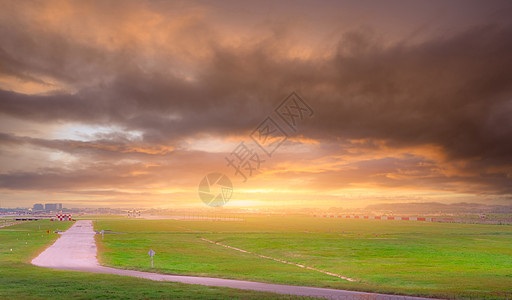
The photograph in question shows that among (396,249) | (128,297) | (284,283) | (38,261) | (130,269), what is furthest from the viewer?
(396,249)

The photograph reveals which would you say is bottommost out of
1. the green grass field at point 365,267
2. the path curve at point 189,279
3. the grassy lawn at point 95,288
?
the green grass field at point 365,267

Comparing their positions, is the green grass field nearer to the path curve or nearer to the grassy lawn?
the path curve

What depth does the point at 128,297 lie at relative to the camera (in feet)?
89.6


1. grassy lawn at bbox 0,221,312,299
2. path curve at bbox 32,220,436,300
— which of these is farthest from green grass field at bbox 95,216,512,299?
grassy lawn at bbox 0,221,312,299

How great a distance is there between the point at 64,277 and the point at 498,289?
39.6m

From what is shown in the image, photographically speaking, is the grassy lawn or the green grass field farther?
the green grass field

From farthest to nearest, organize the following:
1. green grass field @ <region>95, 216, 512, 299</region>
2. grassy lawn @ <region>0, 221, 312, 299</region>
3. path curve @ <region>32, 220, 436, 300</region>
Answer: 1. green grass field @ <region>95, 216, 512, 299</region>
2. path curve @ <region>32, 220, 436, 300</region>
3. grassy lawn @ <region>0, 221, 312, 299</region>

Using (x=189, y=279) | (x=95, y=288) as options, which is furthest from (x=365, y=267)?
(x=95, y=288)

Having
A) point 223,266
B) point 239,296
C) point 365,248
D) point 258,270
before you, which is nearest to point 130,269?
point 223,266

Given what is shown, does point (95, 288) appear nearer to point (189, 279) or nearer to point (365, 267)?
point (189, 279)

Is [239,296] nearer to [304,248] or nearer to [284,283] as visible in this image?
[284,283]

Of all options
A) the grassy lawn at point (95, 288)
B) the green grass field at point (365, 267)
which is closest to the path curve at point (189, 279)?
the green grass field at point (365, 267)

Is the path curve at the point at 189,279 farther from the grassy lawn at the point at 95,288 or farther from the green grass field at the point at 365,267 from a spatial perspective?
the grassy lawn at the point at 95,288

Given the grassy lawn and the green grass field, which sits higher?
the grassy lawn
